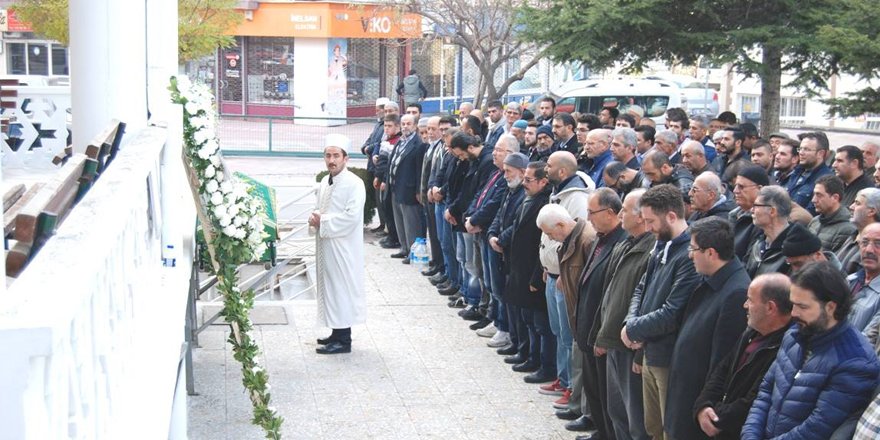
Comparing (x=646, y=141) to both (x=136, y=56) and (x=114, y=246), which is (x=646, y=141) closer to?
(x=136, y=56)

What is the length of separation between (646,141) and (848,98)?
7.91 ft

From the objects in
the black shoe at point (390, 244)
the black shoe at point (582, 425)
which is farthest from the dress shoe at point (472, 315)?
the black shoe at point (390, 244)

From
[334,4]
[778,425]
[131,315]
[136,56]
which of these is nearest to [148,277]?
[131,315]

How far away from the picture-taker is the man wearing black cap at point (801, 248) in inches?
241

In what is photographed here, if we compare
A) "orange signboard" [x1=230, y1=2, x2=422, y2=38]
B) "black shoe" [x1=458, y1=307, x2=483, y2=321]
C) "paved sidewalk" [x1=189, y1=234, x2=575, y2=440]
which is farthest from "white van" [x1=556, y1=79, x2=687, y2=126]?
"orange signboard" [x1=230, y1=2, x2=422, y2=38]

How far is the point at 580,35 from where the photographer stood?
53.1 feet

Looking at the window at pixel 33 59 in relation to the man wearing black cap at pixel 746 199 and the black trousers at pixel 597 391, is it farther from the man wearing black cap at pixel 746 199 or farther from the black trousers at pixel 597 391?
the man wearing black cap at pixel 746 199

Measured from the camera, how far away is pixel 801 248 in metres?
6.13

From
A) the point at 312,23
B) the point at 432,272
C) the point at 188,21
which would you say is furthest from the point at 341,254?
the point at 312,23

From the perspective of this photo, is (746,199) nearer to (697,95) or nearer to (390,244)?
(390,244)

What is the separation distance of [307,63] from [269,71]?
5.39ft

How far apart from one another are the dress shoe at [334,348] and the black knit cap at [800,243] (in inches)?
222

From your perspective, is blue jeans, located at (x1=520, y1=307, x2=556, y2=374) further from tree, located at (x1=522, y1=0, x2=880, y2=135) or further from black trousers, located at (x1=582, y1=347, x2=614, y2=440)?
tree, located at (x1=522, y1=0, x2=880, y2=135)

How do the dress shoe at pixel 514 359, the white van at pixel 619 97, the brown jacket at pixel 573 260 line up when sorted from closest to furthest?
1. the brown jacket at pixel 573 260
2. the dress shoe at pixel 514 359
3. the white van at pixel 619 97
